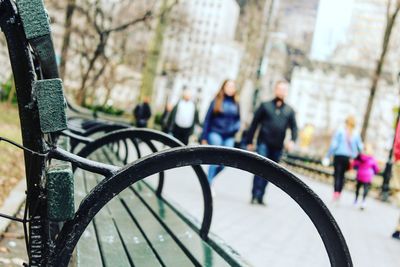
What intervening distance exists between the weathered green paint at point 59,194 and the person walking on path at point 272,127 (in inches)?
239

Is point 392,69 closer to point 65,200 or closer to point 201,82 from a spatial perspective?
point 65,200

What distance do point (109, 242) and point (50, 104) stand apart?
1081 millimetres

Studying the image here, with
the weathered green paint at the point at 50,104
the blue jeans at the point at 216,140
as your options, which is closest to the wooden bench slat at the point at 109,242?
the weathered green paint at the point at 50,104

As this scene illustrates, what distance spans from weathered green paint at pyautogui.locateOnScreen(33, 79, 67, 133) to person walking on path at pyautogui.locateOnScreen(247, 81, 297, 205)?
19.8 feet

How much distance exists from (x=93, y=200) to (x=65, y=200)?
86 mm

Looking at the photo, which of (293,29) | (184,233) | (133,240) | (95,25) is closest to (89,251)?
(133,240)

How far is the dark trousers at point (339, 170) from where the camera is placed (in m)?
10.0

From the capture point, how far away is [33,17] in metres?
1.67

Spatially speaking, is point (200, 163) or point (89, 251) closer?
point (200, 163)

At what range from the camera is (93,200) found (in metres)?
1.65

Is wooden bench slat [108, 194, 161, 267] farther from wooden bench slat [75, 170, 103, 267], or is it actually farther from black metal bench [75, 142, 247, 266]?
wooden bench slat [75, 170, 103, 267]

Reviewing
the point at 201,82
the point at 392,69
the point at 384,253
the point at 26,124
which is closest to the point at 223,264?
the point at 26,124

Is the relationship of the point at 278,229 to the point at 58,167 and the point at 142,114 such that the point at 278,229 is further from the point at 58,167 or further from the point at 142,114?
the point at 142,114

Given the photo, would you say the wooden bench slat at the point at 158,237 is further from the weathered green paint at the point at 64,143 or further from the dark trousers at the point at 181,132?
the dark trousers at the point at 181,132
